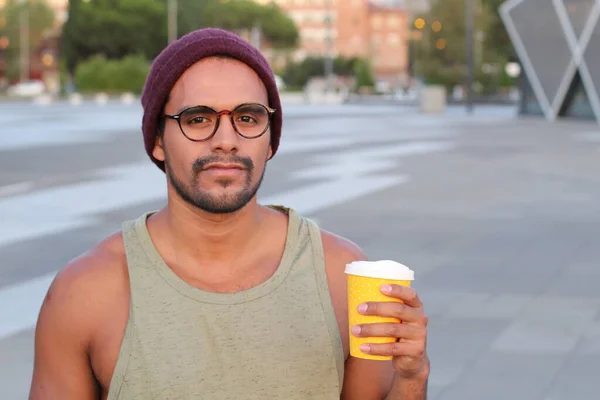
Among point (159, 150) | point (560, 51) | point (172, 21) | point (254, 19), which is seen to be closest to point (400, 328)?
point (159, 150)

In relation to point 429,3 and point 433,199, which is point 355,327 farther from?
point 429,3

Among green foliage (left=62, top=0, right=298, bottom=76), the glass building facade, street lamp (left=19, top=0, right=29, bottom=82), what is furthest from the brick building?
the glass building facade

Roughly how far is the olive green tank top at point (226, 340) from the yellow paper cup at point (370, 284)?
21 centimetres

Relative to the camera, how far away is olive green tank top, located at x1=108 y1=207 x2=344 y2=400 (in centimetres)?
202

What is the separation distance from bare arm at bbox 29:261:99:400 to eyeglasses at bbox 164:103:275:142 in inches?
13.1

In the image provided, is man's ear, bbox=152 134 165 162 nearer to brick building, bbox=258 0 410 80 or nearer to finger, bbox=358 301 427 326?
finger, bbox=358 301 427 326

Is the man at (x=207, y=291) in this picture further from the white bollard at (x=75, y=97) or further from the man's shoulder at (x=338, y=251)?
the white bollard at (x=75, y=97)

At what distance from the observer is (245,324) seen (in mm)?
2039

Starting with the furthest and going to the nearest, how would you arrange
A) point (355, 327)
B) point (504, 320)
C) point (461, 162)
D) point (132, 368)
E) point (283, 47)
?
point (283, 47) < point (461, 162) < point (504, 320) < point (132, 368) < point (355, 327)

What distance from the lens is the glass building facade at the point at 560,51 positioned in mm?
29828

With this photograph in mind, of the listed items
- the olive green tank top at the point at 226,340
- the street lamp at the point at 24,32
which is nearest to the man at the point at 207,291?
the olive green tank top at the point at 226,340

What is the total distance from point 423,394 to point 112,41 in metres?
82.5

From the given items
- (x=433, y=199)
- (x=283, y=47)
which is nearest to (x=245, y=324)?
(x=433, y=199)

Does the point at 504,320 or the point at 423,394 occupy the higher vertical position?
the point at 423,394
